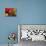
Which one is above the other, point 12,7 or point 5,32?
point 12,7

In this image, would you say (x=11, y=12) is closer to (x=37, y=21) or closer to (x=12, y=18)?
(x=12, y=18)

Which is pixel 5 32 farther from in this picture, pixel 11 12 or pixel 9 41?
pixel 11 12

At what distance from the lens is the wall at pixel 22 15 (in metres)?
3.24

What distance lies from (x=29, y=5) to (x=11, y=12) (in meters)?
0.50

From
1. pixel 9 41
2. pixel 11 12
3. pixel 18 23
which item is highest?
pixel 11 12

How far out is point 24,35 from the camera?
10.2 ft

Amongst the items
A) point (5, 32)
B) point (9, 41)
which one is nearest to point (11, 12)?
point (5, 32)

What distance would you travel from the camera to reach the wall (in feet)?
10.6

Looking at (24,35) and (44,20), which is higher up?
(44,20)

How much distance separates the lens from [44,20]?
3.31m

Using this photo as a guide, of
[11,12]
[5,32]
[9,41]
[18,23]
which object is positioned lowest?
[9,41]

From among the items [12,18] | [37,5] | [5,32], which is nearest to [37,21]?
[37,5]

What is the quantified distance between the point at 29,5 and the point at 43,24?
0.60m

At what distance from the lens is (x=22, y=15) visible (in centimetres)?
327
